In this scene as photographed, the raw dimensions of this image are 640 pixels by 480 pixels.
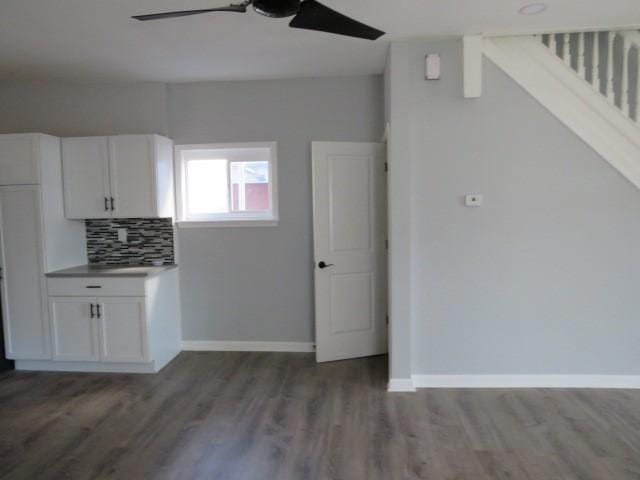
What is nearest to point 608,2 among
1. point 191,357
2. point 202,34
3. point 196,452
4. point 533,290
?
point 533,290

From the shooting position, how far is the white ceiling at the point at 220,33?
2.56 m

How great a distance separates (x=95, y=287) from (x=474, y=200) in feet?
10.4

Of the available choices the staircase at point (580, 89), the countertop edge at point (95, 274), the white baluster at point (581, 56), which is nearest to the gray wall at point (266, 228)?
the countertop edge at point (95, 274)

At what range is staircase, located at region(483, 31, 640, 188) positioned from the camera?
9.88 feet

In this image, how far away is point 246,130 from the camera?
160 inches

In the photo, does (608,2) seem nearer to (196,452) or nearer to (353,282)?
(353,282)

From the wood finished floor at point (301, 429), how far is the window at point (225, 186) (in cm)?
150

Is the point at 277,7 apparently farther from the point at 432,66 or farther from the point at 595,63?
the point at 595,63

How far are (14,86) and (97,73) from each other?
998 millimetres

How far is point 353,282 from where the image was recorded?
3871 millimetres

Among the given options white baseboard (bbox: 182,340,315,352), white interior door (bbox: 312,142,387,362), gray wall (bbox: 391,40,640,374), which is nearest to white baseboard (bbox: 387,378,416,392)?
gray wall (bbox: 391,40,640,374)

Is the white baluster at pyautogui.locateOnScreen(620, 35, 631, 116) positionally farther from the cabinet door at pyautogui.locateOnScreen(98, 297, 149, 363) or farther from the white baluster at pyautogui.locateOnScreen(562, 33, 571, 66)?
the cabinet door at pyautogui.locateOnScreen(98, 297, 149, 363)

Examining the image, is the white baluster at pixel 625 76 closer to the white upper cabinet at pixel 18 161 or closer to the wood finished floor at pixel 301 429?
the wood finished floor at pixel 301 429

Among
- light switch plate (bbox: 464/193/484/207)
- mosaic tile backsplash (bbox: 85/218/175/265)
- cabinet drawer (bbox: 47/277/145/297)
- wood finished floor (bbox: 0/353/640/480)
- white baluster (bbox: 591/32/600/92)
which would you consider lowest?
wood finished floor (bbox: 0/353/640/480)
